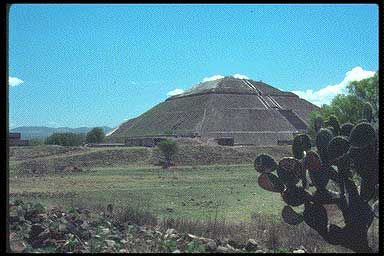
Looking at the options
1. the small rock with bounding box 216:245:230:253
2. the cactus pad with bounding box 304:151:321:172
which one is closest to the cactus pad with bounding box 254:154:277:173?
the cactus pad with bounding box 304:151:321:172

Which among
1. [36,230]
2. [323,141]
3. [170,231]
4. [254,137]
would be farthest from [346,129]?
[254,137]

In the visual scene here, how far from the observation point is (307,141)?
983 cm

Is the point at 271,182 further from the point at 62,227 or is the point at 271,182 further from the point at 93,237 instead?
the point at 62,227

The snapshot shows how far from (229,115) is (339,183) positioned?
7619cm

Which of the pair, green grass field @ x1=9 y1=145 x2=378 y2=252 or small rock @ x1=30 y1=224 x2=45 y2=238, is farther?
green grass field @ x1=9 y1=145 x2=378 y2=252

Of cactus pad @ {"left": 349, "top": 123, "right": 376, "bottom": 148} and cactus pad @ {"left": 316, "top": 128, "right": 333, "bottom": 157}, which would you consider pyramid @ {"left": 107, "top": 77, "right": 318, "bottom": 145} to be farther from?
cactus pad @ {"left": 349, "top": 123, "right": 376, "bottom": 148}

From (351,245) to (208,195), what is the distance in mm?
12103

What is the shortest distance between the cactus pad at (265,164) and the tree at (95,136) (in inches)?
2444

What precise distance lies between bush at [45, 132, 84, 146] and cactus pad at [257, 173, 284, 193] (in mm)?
54241

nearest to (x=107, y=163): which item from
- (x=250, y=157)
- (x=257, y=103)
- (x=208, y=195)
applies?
(x=250, y=157)

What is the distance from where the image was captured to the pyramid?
78.8 meters

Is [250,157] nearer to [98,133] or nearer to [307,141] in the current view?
[98,133]

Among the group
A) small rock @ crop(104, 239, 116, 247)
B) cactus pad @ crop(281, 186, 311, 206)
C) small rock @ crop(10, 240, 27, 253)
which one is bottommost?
small rock @ crop(104, 239, 116, 247)

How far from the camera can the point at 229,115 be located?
279ft
